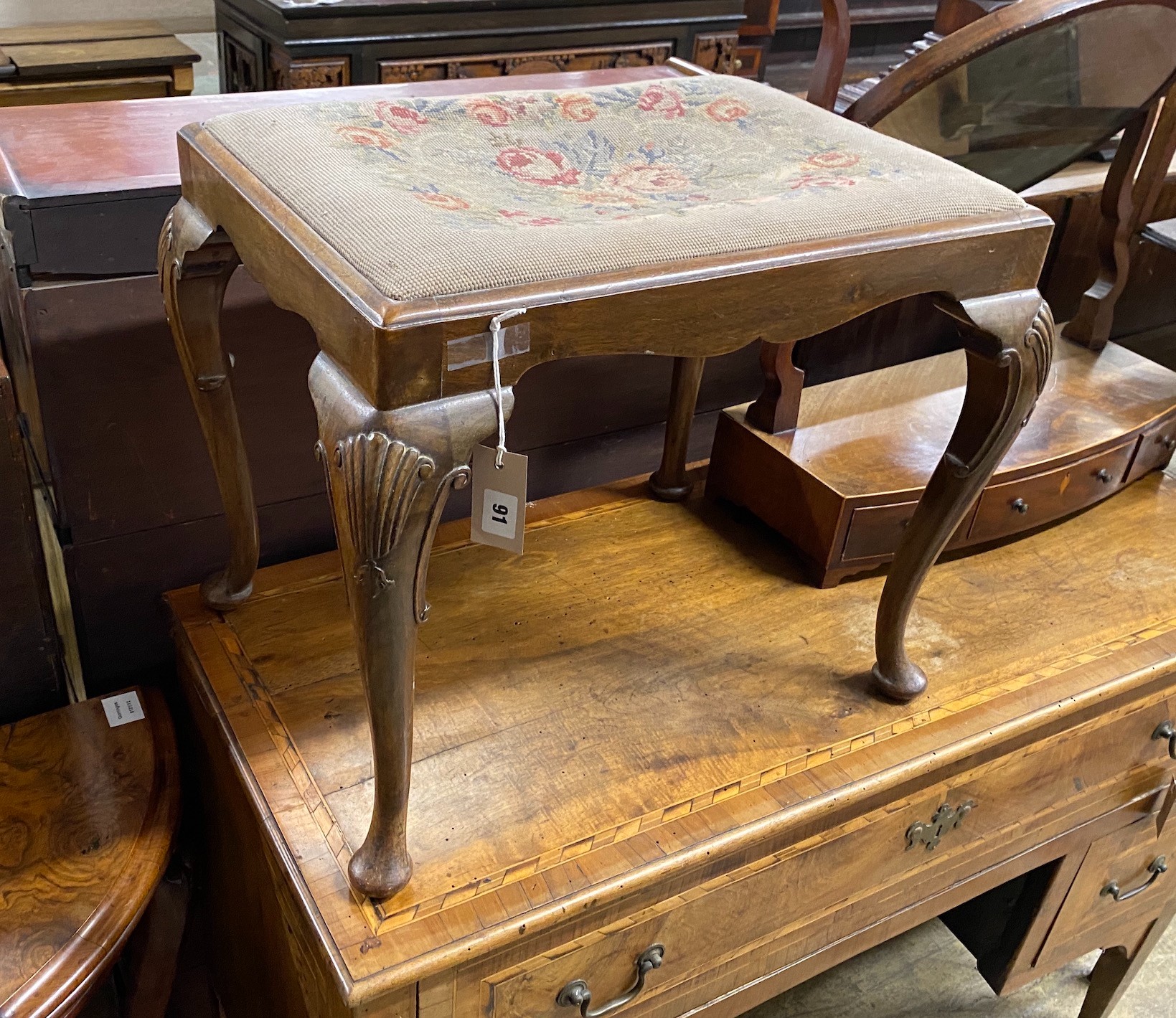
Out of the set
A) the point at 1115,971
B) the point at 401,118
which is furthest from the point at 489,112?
the point at 1115,971

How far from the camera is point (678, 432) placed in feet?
3.75

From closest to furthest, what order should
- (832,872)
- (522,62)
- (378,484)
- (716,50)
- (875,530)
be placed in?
Answer: (378,484), (832,872), (875,530), (522,62), (716,50)

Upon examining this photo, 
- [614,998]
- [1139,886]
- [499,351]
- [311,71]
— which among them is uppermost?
[499,351]

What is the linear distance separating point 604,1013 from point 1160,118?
1.08 metres

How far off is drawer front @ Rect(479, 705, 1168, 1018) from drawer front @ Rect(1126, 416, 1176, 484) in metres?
0.30

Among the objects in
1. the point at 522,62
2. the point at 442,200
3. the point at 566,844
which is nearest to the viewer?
the point at 442,200

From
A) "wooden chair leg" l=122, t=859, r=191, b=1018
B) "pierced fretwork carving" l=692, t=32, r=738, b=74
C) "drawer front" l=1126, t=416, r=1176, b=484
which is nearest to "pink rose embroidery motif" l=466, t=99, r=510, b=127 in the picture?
"wooden chair leg" l=122, t=859, r=191, b=1018

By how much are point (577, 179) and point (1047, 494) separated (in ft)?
2.18

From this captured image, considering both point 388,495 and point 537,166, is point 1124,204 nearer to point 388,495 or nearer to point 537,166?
point 537,166

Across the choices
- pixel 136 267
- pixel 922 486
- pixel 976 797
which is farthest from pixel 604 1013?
pixel 136 267

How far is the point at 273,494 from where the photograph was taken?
1.06m

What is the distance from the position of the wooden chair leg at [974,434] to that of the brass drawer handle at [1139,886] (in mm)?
504

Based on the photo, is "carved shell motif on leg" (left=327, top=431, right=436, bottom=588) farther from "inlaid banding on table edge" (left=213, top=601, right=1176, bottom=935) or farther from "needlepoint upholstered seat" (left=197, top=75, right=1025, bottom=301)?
"inlaid banding on table edge" (left=213, top=601, right=1176, bottom=935)

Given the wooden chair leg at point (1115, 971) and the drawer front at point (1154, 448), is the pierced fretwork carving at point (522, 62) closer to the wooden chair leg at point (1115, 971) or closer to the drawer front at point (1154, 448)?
the drawer front at point (1154, 448)
